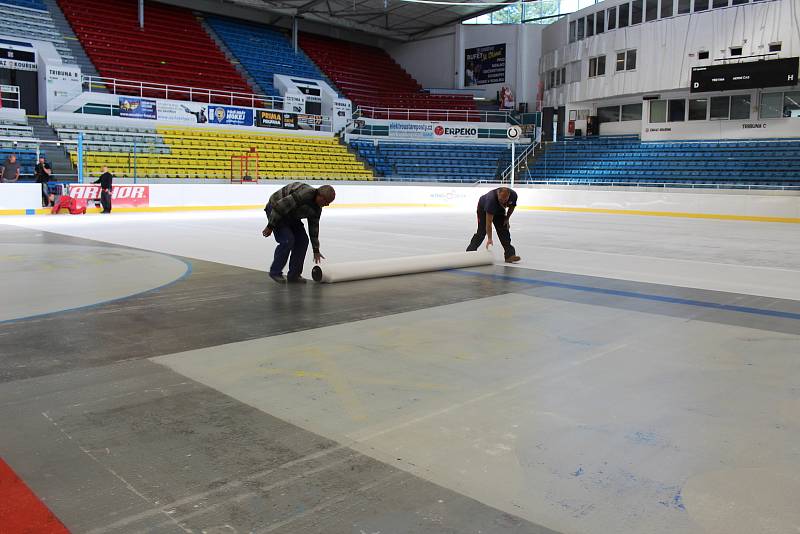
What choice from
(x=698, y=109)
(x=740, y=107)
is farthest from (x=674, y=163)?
(x=740, y=107)

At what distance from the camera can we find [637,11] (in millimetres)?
33250

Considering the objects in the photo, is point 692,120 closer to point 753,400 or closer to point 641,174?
point 641,174

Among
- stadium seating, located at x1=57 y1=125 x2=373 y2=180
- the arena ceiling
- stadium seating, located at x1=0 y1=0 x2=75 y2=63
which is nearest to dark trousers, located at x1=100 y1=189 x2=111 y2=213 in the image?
stadium seating, located at x1=57 y1=125 x2=373 y2=180

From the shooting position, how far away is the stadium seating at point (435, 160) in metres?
35.7

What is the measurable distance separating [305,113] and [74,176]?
16849 mm

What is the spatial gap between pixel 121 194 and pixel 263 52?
2188 cm

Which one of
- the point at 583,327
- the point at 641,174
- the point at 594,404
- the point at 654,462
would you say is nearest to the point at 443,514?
the point at 654,462

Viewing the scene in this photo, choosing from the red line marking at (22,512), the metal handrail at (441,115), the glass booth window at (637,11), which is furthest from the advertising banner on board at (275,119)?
the red line marking at (22,512)

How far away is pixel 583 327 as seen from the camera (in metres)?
6.06

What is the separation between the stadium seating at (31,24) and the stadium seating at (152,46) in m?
1.20

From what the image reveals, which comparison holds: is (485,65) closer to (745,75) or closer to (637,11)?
(637,11)

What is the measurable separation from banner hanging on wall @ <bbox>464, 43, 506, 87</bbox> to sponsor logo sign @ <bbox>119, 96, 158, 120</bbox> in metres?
21.9

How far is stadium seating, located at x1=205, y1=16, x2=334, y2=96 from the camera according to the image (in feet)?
130

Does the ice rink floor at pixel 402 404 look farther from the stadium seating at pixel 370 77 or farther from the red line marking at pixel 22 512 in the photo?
the stadium seating at pixel 370 77
